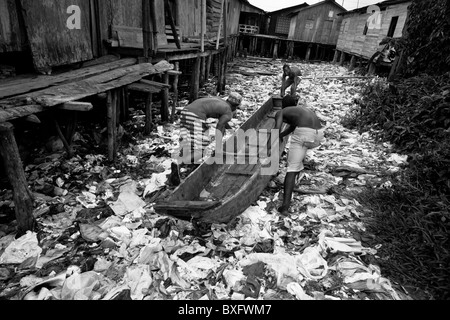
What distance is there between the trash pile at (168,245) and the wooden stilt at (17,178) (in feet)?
0.56

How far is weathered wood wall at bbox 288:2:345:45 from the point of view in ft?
83.4

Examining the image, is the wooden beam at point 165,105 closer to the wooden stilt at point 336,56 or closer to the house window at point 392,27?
the house window at point 392,27

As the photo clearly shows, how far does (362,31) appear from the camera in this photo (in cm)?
1892

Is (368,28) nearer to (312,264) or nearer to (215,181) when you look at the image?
(215,181)

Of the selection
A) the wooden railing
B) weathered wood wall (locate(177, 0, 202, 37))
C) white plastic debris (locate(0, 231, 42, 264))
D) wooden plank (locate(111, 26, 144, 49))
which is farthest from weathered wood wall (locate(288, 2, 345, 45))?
white plastic debris (locate(0, 231, 42, 264))

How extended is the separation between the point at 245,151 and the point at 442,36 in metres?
6.83

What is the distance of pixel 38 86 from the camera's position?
12.9 ft

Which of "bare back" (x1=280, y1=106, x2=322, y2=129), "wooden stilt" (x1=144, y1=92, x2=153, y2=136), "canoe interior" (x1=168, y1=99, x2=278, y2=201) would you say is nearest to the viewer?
"canoe interior" (x1=168, y1=99, x2=278, y2=201)

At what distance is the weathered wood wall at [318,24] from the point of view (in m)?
25.4

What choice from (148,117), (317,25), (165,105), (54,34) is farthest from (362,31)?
(54,34)

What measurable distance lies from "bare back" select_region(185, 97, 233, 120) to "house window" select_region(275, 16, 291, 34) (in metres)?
27.7

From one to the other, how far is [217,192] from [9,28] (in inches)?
157

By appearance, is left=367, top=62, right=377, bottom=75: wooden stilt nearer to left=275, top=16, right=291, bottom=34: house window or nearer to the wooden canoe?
the wooden canoe

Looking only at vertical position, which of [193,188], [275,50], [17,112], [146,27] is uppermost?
[146,27]
